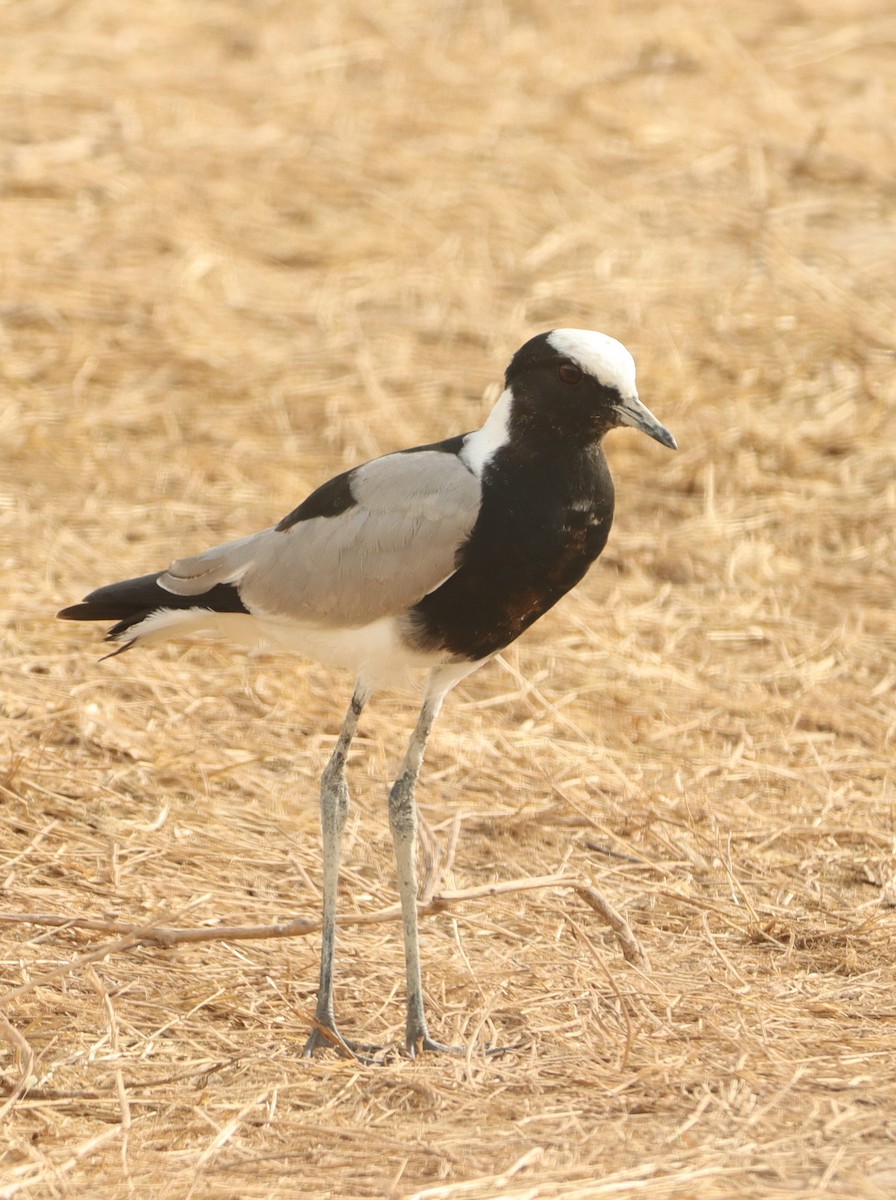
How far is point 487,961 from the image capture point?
16.2ft

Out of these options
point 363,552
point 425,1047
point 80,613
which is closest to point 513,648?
point 80,613

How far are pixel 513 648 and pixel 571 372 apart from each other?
2.64 meters

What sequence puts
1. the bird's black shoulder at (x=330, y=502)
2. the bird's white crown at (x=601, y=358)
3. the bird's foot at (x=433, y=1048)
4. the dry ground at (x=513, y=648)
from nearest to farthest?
the dry ground at (x=513, y=648), the bird's foot at (x=433, y=1048), the bird's white crown at (x=601, y=358), the bird's black shoulder at (x=330, y=502)

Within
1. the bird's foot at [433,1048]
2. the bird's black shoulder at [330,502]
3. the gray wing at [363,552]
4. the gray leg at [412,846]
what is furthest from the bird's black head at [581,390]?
the bird's foot at [433,1048]

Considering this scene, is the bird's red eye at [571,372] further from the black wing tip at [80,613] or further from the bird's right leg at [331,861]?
the black wing tip at [80,613]

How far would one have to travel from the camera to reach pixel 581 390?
4.50 meters

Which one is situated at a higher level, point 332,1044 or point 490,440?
point 490,440

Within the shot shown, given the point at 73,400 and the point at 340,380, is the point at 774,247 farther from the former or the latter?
the point at 73,400

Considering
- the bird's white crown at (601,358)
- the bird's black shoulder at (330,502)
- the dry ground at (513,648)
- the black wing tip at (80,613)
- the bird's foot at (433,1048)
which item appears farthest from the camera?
the black wing tip at (80,613)

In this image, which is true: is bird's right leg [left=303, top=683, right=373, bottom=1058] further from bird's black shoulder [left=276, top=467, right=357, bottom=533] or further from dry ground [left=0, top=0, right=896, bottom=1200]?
bird's black shoulder [left=276, top=467, right=357, bottom=533]

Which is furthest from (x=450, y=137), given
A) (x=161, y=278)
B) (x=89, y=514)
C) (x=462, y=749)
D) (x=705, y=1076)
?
(x=705, y=1076)

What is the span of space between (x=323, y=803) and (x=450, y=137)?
763cm

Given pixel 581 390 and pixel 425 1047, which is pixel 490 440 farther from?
pixel 425 1047

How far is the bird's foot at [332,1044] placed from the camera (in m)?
4.37
